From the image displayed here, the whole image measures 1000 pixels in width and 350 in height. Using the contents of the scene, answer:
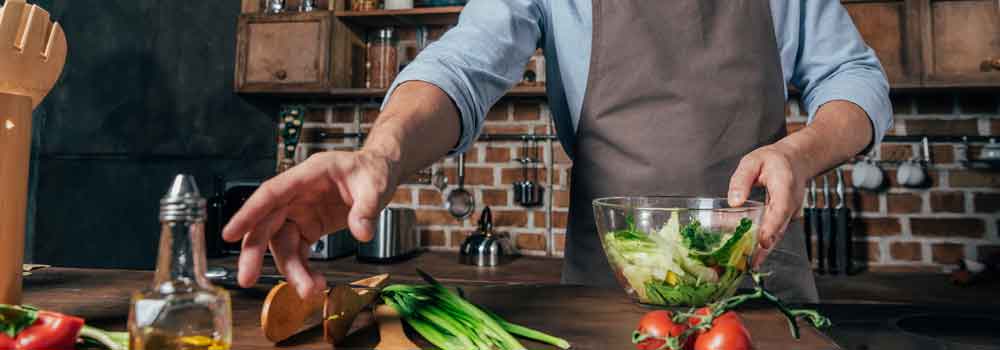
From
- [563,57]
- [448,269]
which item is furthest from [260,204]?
[448,269]

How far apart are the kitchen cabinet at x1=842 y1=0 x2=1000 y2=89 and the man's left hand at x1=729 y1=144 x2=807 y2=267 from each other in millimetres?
1392

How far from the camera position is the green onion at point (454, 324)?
590 mm

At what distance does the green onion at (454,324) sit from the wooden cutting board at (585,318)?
15 mm

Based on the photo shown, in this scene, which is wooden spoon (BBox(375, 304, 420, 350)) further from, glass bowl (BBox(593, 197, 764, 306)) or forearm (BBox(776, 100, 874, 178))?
forearm (BBox(776, 100, 874, 178))

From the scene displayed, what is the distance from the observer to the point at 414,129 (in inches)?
30.8

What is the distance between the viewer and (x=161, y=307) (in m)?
0.51

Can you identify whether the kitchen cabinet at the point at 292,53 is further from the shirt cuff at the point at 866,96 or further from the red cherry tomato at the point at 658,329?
the red cherry tomato at the point at 658,329

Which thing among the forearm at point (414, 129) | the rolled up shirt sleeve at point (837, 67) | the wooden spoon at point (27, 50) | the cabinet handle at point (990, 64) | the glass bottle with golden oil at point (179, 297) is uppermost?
the cabinet handle at point (990, 64)

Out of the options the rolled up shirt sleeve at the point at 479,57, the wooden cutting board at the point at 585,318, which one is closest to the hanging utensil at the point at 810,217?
the rolled up shirt sleeve at the point at 479,57

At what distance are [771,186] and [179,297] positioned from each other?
68 cm

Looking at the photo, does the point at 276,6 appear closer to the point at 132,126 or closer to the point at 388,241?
the point at 132,126

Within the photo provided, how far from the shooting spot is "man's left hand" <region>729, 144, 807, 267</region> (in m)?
0.79

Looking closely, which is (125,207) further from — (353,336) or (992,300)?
(992,300)

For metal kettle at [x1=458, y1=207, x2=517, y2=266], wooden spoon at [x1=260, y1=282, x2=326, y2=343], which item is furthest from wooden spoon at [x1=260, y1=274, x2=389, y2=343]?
metal kettle at [x1=458, y1=207, x2=517, y2=266]
